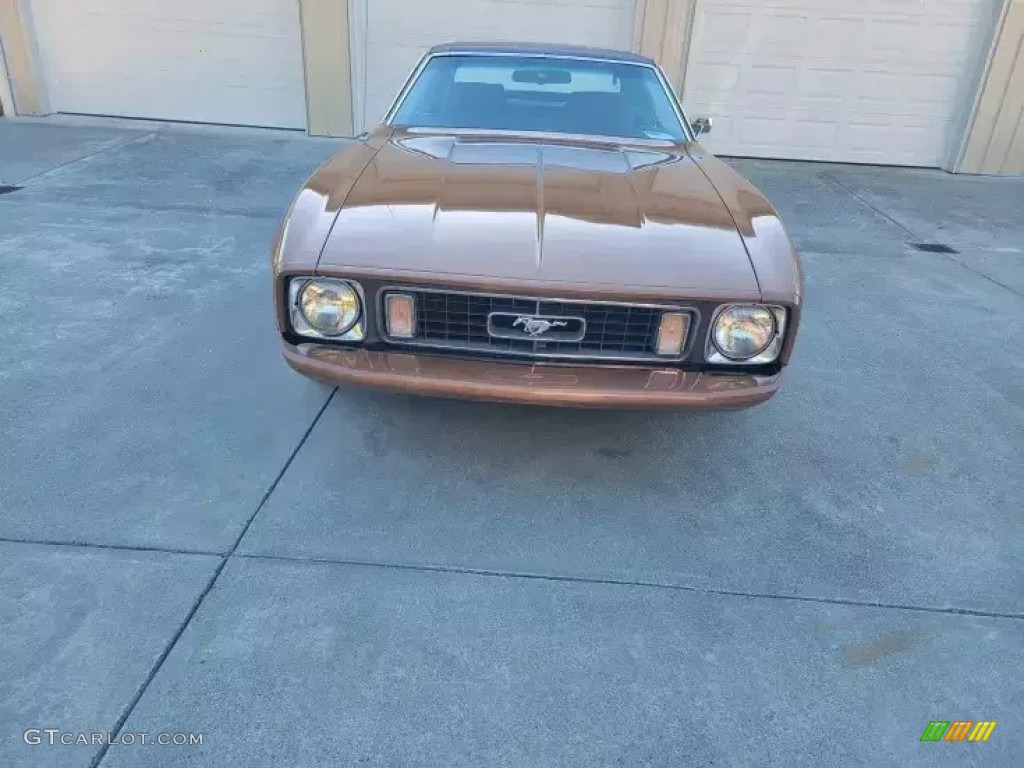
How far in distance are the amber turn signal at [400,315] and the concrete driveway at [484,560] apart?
0.61 meters

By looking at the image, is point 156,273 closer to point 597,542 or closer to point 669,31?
point 597,542

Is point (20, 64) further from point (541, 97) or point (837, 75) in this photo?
point (837, 75)

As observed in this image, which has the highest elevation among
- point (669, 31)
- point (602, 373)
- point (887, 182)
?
point (669, 31)

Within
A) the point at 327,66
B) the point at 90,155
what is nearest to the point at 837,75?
the point at 327,66

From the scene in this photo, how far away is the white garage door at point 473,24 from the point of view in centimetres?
823

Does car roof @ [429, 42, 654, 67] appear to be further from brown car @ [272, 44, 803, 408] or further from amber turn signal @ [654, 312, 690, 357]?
amber turn signal @ [654, 312, 690, 357]

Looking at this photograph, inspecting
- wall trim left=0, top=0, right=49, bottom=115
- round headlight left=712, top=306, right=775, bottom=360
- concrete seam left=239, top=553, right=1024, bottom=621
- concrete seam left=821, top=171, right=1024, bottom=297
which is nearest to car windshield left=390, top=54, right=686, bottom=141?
round headlight left=712, top=306, right=775, bottom=360

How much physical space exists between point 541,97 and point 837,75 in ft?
20.8

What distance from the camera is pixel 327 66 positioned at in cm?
840

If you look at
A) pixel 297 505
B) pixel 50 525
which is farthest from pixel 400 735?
pixel 50 525

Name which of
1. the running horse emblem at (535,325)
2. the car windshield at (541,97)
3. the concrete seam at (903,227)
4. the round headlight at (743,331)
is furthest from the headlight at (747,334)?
the concrete seam at (903,227)

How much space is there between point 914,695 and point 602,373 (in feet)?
4.12

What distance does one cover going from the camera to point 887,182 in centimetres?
815

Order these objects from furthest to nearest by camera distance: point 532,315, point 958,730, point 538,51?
point 538,51, point 532,315, point 958,730
